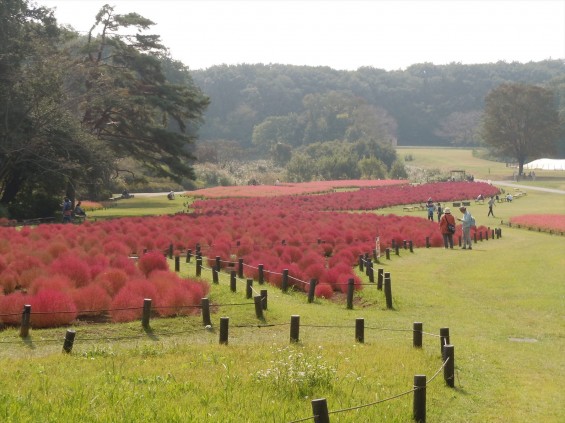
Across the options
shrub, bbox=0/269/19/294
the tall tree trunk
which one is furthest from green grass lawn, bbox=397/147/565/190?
shrub, bbox=0/269/19/294

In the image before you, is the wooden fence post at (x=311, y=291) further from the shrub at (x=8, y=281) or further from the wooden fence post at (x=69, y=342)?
the wooden fence post at (x=69, y=342)

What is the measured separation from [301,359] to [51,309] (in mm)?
6058

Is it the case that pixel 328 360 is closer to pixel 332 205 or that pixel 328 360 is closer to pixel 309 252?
pixel 309 252

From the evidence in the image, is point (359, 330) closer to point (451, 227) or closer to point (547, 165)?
point (451, 227)

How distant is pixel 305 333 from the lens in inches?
568

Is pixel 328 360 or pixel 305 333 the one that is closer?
pixel 328 360

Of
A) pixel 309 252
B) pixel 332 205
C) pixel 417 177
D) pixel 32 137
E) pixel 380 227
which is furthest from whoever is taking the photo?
pixel 417 177

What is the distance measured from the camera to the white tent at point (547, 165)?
115363 millimetres

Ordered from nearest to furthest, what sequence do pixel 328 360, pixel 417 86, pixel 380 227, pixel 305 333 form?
pixel 328 360, pixel 305 333, pixel 380 227, pixel 417 86

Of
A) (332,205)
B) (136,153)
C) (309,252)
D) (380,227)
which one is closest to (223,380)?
(309,252)

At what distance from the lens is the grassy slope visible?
899 centimetres

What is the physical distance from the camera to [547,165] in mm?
117125

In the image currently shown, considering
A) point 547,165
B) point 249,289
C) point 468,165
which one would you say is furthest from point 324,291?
point 468,165

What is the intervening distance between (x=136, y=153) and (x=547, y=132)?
7988cm
